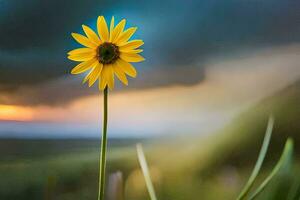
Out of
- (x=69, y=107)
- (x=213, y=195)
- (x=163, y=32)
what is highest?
(x=163, y=32)


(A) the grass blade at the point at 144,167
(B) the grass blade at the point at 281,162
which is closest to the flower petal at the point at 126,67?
(A) the grass blade at the point at 144,167

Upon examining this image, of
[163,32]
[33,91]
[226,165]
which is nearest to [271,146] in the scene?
[226,165]

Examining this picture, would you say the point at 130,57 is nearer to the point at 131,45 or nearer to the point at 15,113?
the point at 131,45

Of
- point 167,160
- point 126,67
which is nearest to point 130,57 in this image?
point 126,67

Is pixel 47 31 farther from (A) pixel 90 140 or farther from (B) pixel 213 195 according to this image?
(B) pixel 213 195

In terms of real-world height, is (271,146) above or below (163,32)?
below

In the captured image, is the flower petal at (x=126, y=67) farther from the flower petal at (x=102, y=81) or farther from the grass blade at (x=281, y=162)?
the grass blade at (x=281, y=162)

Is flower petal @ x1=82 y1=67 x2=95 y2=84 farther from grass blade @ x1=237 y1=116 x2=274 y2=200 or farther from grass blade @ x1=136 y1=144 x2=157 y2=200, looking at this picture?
grass blade @ x1=237 y1=116 x2=274 y2=200
